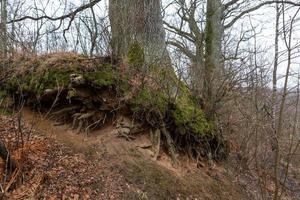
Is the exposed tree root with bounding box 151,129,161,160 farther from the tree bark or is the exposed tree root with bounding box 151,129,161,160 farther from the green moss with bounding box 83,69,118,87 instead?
the tree bark

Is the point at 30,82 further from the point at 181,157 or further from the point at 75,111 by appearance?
the point at 181,157

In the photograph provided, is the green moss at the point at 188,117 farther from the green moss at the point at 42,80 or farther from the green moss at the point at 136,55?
the green moss at the point at 42,80

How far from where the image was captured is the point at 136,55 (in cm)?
617

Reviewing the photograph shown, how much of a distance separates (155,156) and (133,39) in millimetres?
2317

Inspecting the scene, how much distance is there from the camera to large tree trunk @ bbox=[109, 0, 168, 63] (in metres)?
6.04

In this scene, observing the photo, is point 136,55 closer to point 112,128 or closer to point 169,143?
point 112,128

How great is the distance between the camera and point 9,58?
6250mm

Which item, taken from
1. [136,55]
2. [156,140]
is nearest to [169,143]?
[156,140]

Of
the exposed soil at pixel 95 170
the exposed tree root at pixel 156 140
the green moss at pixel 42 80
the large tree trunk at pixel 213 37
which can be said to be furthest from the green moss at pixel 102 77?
the large tree trunk at pixel 213 37

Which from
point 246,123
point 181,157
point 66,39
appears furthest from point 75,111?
point 246,123

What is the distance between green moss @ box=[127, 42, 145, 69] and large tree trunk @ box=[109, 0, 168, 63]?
0.23 feet

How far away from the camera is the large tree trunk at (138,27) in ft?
19.8

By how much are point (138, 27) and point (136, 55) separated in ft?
2.30

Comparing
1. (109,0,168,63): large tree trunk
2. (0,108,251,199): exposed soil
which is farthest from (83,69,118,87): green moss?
(0,108,251,199): exposed soil
